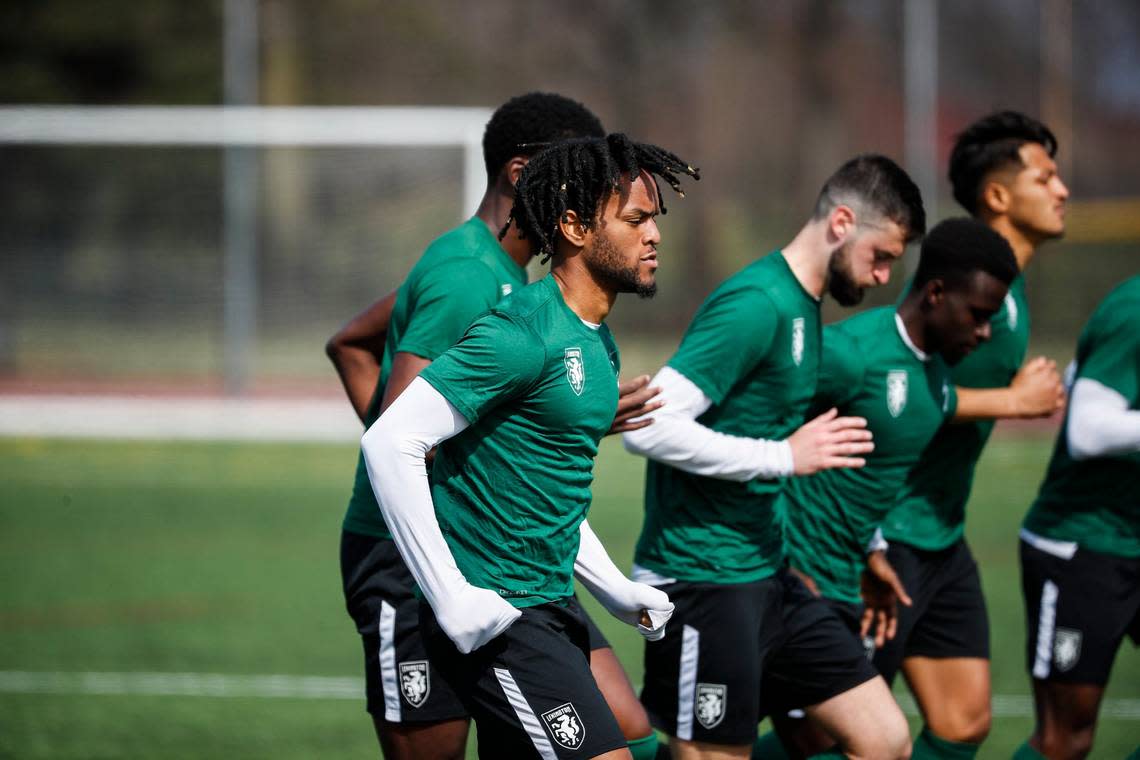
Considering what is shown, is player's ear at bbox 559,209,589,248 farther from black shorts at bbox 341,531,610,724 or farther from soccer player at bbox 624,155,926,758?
black shorts at bbox 341,531,610,724

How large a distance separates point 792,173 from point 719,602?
28.1m

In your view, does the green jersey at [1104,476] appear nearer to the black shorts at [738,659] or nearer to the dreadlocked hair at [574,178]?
the black shorts at [738,659]

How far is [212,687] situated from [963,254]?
4.88 m

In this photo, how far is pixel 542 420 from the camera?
3.82m

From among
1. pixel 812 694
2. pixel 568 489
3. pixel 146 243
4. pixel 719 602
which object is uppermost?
pixel 568 489

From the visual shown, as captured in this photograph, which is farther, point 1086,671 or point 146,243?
point 146,243

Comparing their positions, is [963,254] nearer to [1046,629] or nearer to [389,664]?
[1046,629]

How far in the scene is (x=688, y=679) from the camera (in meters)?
4.86

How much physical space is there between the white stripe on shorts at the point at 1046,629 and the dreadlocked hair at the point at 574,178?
263 cm

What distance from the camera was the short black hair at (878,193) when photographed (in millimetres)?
5113

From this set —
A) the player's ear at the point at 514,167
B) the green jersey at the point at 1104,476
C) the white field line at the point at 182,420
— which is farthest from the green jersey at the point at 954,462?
the white field line at the point at 182,420

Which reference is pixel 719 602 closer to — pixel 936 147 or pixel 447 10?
pixel 936 147

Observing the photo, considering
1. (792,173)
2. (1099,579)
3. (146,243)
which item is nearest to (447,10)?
(792,173)

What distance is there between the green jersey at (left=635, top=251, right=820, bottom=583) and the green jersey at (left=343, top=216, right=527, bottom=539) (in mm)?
672
